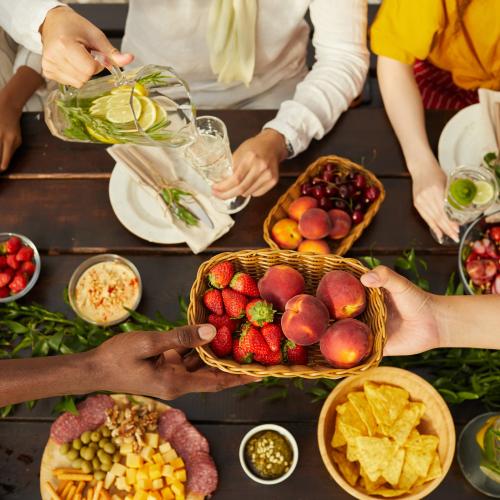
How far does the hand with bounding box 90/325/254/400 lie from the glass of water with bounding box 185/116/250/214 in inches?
19.0

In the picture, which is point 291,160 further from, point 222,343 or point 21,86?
point 21,86

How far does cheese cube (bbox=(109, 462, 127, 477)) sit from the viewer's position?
114 cm

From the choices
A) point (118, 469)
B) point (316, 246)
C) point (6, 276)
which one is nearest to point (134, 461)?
point (118, 469)

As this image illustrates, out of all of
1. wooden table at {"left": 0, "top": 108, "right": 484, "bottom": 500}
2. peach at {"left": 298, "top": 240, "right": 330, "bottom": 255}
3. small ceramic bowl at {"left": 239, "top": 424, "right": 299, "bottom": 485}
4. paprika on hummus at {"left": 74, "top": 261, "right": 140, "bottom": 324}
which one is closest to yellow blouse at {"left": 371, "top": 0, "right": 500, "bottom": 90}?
wooden table at {"left": 0, "top": 108, "right": 484, "bottom": 500}

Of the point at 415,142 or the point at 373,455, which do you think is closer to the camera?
the point at 373,455

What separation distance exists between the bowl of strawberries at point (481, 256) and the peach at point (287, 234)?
40cm

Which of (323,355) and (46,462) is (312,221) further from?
(46,462)

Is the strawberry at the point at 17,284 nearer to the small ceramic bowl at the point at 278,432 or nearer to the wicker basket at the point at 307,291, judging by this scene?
the wicker basket at the point at 307,291

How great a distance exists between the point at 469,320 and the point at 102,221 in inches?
37.2

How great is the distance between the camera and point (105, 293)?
4.03 ft

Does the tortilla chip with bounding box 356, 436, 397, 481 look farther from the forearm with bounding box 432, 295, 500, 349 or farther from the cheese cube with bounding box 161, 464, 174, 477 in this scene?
the cheese cube with bounding box 161, 464, 174, 477

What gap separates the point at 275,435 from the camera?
115cm

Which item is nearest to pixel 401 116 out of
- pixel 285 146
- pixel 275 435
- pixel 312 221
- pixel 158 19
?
pixel 285 146

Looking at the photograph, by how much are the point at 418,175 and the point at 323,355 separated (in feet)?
2.12
